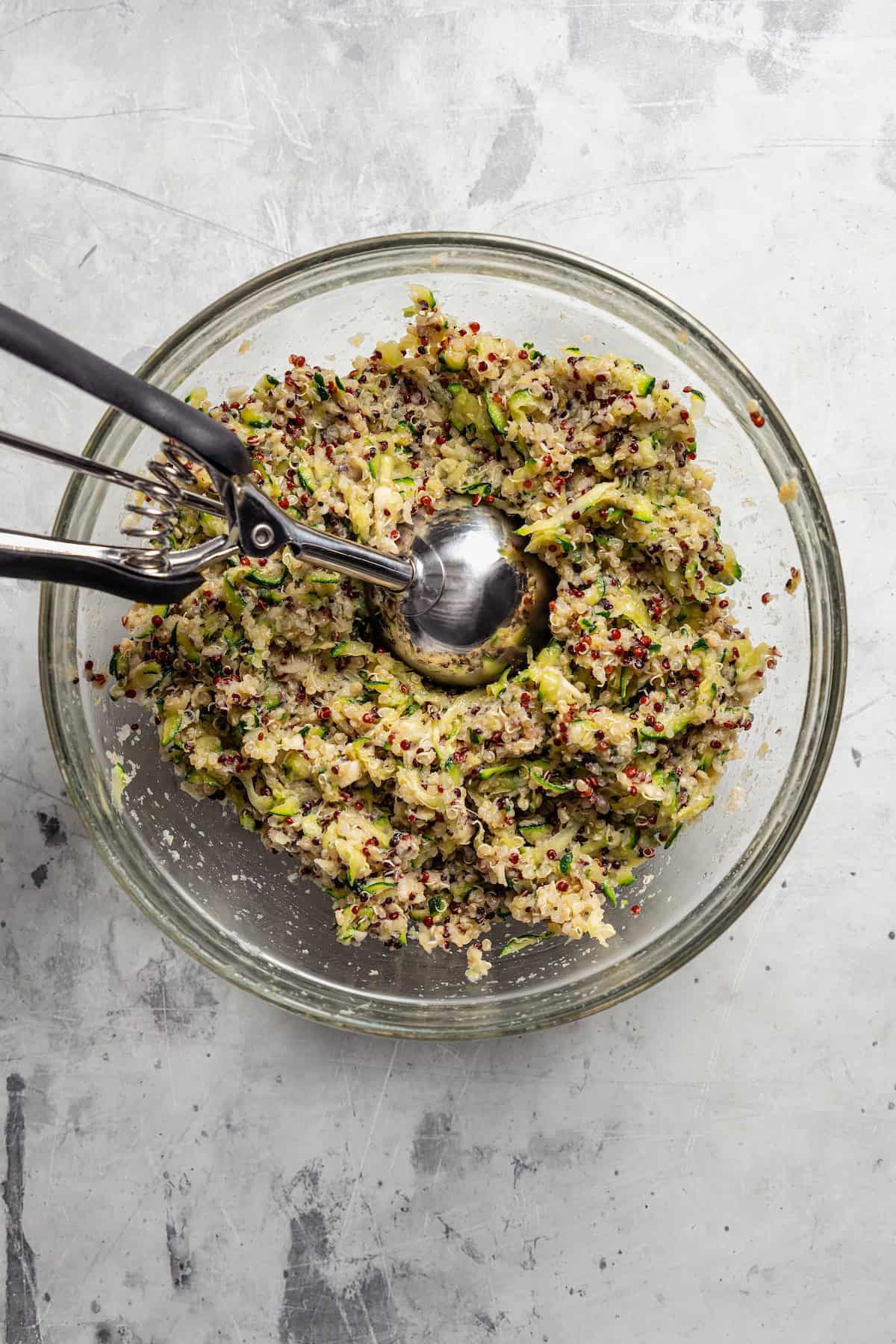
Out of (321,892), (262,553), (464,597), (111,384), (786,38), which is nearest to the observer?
(111,384)

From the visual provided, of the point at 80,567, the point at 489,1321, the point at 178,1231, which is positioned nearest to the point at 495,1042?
the point at 489,1321

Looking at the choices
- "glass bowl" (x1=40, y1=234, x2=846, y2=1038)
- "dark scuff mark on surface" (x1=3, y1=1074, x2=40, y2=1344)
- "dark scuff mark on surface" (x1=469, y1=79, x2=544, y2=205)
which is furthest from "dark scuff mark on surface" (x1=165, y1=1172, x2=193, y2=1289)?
"dark scuff mark on surface" (x1=469, y1=79, x2=544, y2=205)

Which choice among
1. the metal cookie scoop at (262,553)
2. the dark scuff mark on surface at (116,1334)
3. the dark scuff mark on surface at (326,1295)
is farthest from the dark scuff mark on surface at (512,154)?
the dark scuff mark on surface at (116,1334)

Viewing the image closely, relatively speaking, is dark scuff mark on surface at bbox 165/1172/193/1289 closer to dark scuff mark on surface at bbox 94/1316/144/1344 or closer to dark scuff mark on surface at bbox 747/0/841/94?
dark scuff mark on surface at bbox 94/1316/144/1344

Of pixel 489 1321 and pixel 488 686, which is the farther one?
pixel 489 1321

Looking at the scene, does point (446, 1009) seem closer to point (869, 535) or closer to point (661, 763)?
point (661, 763)

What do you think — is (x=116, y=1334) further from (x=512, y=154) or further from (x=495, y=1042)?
(x=512, y=154)

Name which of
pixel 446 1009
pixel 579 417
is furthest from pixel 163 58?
pixel 446 1009
